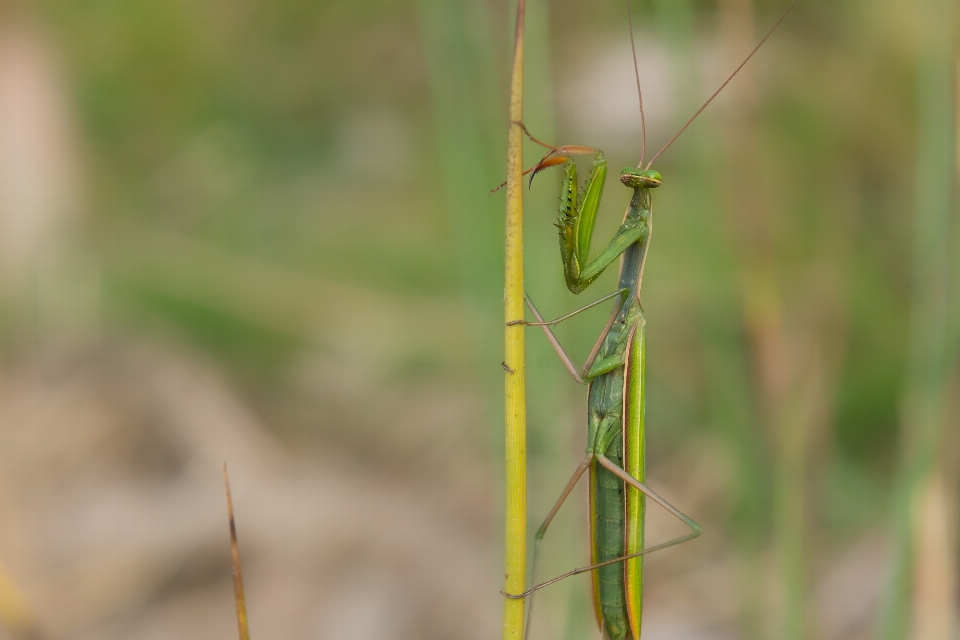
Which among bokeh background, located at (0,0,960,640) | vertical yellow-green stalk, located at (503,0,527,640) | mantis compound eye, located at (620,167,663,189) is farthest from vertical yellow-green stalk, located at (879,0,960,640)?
vertical yellow-green stalk, located at (503,0,527,640)

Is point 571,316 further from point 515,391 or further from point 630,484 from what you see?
point 515,391

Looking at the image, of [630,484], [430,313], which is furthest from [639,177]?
[430,313]

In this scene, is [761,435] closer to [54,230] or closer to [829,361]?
[829,361]

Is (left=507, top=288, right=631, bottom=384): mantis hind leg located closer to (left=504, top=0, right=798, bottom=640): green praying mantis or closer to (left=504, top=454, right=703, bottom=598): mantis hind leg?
(left=504, top=0, right=798, bottom=640): green praying mantis

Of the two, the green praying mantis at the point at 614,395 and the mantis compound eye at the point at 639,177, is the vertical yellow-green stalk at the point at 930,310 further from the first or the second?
the mantis compound eye at the point at 639,177

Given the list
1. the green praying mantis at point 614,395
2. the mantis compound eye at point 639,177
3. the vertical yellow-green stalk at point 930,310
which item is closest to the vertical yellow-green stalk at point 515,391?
the green praying mantis at point 614,395
